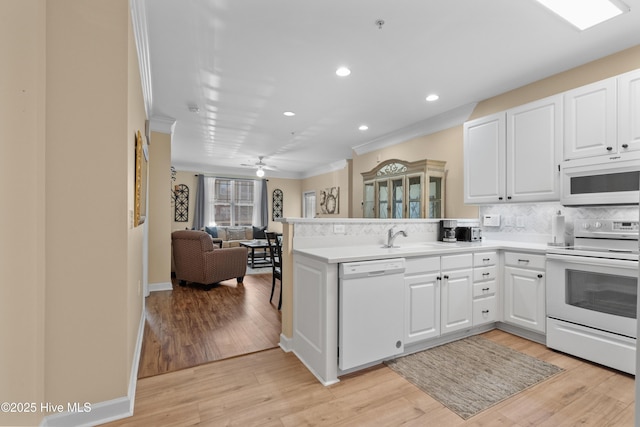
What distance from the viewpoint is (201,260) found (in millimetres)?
4684

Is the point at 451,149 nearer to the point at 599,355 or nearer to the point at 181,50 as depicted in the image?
the point at 599,355

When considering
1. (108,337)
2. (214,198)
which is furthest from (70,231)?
(214,198)

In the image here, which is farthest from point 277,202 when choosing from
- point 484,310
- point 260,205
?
point 484,310

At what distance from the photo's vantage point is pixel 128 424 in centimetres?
165

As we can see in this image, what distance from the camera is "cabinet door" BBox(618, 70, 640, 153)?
2.33 meters

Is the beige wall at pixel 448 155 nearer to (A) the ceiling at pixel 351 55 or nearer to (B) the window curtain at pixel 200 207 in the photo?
(A) the ceiling at pixel 351 55

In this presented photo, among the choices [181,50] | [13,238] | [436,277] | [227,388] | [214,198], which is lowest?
[227,388]

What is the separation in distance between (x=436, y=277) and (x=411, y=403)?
1037mm

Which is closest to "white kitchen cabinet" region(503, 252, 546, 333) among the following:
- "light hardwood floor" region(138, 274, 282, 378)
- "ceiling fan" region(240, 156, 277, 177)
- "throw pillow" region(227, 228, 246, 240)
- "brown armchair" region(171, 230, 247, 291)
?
"light hardwood floor" region(138, 274, 282, 378)

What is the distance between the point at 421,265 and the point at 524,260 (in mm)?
1137

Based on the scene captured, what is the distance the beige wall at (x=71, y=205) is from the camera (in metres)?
1.34

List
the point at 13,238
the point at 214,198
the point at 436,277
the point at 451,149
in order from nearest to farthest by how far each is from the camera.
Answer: the point at 13,238 → the point at 436,277 → the point at 451,149 → the point at 214,198

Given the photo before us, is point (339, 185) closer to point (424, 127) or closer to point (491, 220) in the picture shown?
point (424, 127)

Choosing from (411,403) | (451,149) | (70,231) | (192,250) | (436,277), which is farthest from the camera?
(192,250)
